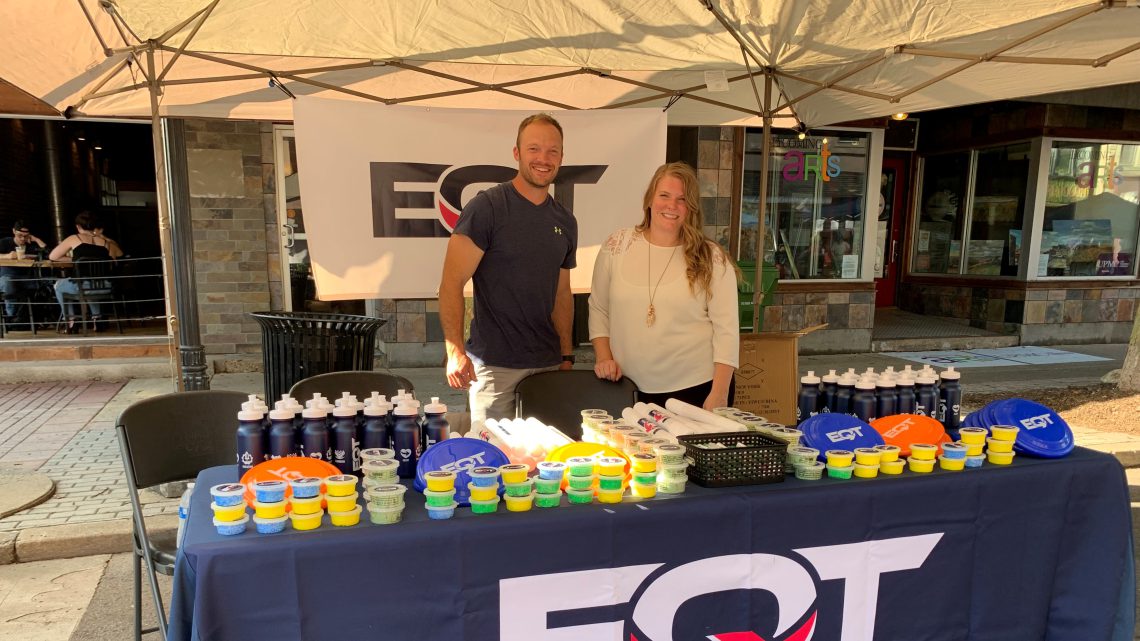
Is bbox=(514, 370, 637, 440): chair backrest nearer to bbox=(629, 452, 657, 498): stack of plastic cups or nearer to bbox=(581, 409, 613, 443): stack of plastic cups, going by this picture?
bbox=(581, 409, 613, 443): stack of plastic cups

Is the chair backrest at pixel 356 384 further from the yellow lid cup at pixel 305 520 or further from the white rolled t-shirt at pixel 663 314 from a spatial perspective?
the yellow lid cup at pixel 305 520

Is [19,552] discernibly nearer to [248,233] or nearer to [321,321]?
[321,321]

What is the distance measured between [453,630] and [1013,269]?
10618 millimetres

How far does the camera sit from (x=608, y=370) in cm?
297

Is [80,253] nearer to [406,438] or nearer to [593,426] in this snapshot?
[406,438]

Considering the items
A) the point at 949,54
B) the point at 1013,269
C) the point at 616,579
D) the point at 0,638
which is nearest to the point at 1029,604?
the point at 616,579

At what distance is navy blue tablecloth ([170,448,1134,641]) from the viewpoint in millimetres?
1607

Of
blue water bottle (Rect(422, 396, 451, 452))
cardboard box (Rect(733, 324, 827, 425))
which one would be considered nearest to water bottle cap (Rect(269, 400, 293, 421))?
blue water bottle (Rect(422, 396, 451, 452))

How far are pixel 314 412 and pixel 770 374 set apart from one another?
3225 millimetres

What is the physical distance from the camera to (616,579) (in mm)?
1806

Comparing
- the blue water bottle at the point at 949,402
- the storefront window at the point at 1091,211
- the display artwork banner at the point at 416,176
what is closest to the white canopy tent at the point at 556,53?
the display artwork banner at the point at 416,176

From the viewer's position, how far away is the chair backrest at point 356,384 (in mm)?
2962

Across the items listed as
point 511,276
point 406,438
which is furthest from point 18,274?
point 406,438

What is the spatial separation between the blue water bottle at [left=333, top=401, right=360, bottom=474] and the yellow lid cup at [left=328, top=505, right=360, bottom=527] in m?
0.26
